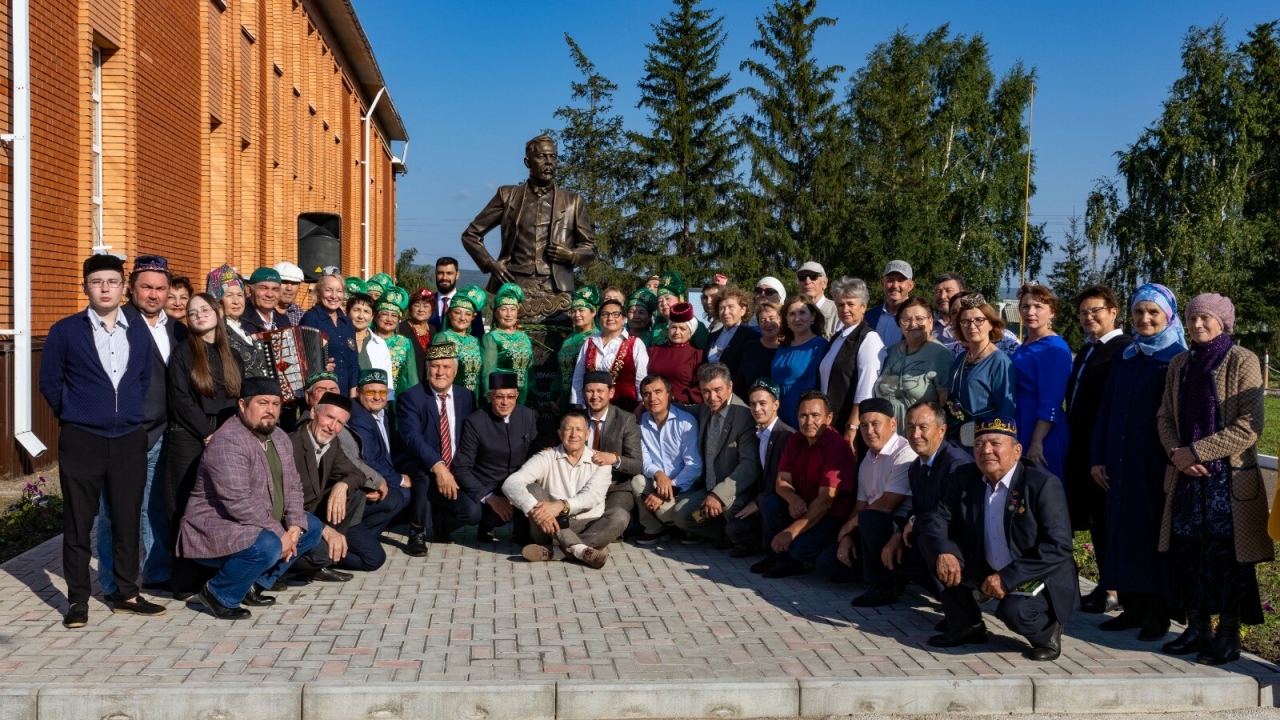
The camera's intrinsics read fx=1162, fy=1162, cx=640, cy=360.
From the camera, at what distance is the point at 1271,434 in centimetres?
1614

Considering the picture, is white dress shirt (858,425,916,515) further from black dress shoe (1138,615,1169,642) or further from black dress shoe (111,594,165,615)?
black dress shoe (111,594,165,615)

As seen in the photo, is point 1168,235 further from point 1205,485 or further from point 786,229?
point 1205,485

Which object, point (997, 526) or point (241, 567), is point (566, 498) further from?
point (997, 526)

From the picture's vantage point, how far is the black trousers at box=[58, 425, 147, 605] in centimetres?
595

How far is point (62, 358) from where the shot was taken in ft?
19.5

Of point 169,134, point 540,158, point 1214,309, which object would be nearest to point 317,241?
point 169,134

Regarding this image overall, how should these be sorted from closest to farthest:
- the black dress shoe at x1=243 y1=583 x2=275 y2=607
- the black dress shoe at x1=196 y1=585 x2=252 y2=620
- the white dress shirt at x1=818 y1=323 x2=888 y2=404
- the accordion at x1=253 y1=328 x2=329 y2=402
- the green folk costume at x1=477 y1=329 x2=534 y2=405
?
the black dress shoe at x1=196 y1=585 x2=252 y2=620, the black dress shoe at x1=243 y1=583 x2=275 y2=607, the accordion at x1=253 y1=328 x2=329 y2=402, the white dress shirt at x1=818 y1=323 x2=888 y2=404, the green folk costume at x1=477 y1=329 x2=534 y2=405

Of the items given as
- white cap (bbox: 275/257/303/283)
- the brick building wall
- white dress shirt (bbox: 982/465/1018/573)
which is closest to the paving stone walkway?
white dress shirt (bbox: 982/465/1018/573)

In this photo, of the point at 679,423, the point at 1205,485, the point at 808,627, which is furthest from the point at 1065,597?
the point at 679,423

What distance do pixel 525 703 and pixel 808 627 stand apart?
1873mm

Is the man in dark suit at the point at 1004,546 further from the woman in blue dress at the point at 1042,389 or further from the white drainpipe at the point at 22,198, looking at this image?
the white drainpipe at the point at 22,198

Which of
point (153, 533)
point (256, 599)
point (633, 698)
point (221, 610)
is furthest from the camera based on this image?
point (153, 533)

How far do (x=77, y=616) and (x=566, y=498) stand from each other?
10.8ft

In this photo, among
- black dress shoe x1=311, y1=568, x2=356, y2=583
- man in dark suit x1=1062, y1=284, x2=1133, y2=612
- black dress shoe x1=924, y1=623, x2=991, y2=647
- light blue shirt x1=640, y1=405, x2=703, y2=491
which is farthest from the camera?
light blue shirt x1=640, y1=405, x2=703, y2=491
